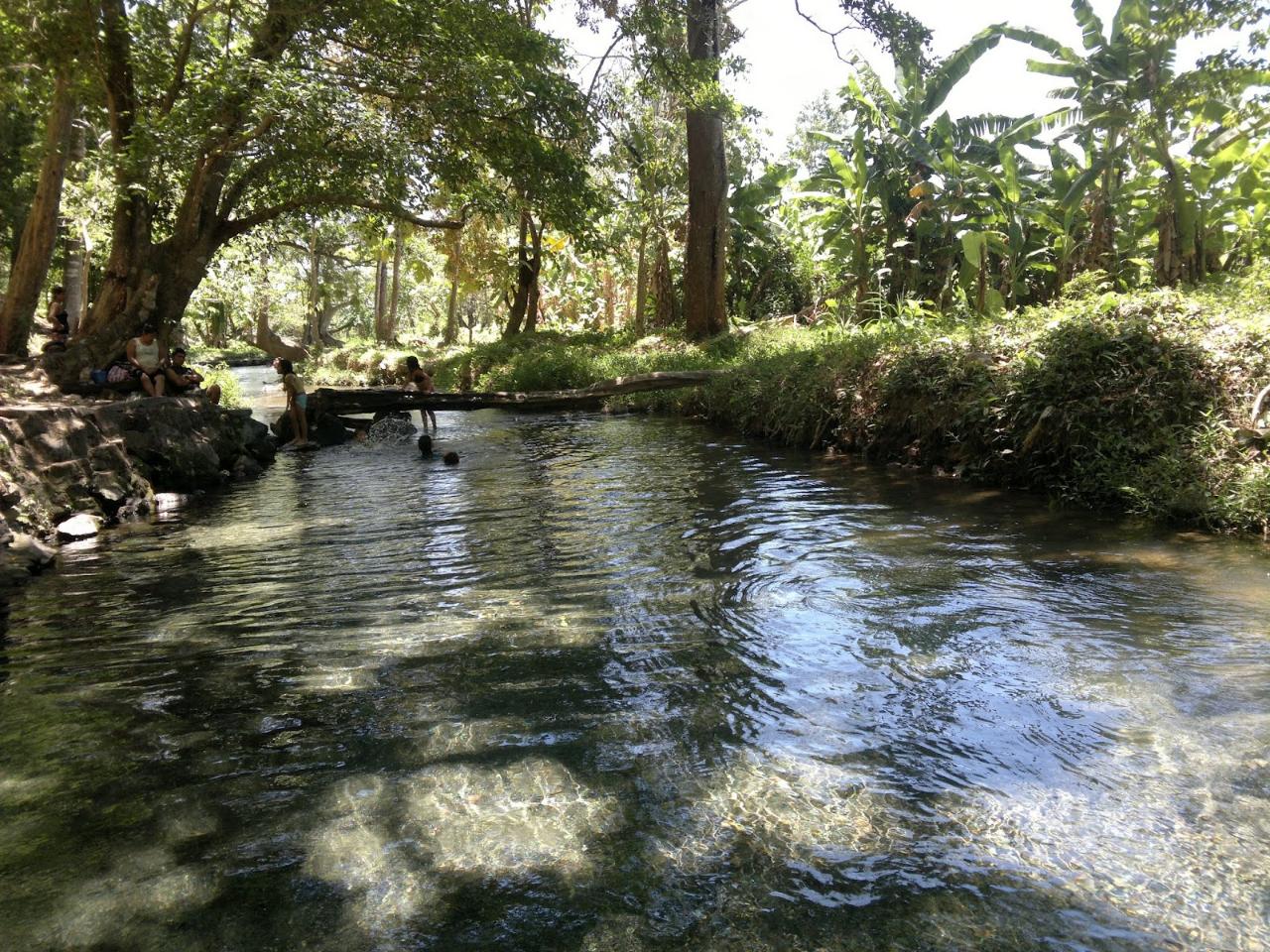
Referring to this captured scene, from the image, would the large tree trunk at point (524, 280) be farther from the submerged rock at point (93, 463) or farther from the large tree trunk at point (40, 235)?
the submerged rock at point (93, 463)

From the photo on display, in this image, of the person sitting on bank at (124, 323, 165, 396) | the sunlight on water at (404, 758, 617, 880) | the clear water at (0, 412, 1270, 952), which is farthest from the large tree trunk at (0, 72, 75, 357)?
the sunlight on water at (404, 758, 617, 880)

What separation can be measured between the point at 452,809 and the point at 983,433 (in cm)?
846

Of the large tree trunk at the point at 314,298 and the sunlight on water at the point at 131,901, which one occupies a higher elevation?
the large tree trunk at the point at 314,298

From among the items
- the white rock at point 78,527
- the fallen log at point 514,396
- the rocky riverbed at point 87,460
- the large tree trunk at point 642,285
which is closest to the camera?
the rocky riverbed at point 87,460

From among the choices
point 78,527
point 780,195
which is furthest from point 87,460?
point 780,195

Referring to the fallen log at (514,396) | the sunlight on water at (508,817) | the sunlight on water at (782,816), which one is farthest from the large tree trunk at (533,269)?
the sunlight on water at (782,816)

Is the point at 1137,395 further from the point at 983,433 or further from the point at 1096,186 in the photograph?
the point at 1096,186

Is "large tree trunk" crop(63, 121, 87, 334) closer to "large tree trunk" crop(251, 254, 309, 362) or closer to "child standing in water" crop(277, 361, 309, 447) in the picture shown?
"child standing in water" crop(277, 361, 309, 447)

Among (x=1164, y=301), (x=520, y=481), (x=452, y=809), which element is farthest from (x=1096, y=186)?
(x=452, y=809)

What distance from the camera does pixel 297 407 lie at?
16.3 m

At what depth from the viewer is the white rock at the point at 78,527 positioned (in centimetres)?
893

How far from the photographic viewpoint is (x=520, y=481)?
11.7 m

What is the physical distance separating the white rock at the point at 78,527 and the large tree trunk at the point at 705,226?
603 inches

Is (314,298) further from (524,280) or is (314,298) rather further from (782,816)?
(782,816)
